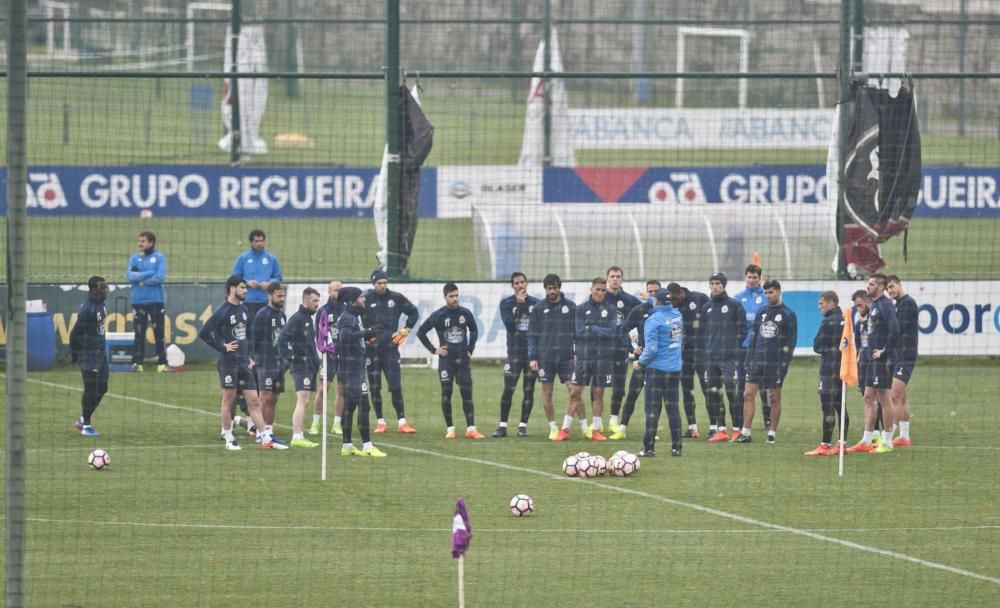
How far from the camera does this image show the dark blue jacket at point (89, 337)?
19.7 meters

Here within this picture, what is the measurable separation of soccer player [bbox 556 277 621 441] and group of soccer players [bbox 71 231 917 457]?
0.06 feet

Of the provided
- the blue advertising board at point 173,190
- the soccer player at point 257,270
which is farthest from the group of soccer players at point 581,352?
the blue advertising board at point 173,190

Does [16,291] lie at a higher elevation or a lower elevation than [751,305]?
higher

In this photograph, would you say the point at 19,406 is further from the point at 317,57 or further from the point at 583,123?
the point at 317,57

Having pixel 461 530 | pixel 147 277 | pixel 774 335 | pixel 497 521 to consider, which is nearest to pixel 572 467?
pixel 497 521

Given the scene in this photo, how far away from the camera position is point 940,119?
5100 cm

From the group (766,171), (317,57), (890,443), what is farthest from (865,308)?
(317,57)

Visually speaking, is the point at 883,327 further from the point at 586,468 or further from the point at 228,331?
the point at 228,331

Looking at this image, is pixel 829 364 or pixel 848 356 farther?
pixel 829 364

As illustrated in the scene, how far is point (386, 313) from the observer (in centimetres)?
2078

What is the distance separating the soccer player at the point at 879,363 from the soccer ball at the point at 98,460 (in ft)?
29.0

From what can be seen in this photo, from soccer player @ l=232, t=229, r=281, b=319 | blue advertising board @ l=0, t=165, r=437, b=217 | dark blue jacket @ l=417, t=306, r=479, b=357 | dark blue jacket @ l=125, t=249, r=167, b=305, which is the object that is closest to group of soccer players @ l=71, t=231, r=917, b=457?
dark blue jacket @ l=417, t=306, r=479, b=357

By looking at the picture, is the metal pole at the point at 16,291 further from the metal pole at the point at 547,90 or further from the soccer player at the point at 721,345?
the metal pole at the point at 547,90

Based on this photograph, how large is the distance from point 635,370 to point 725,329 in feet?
4.12
